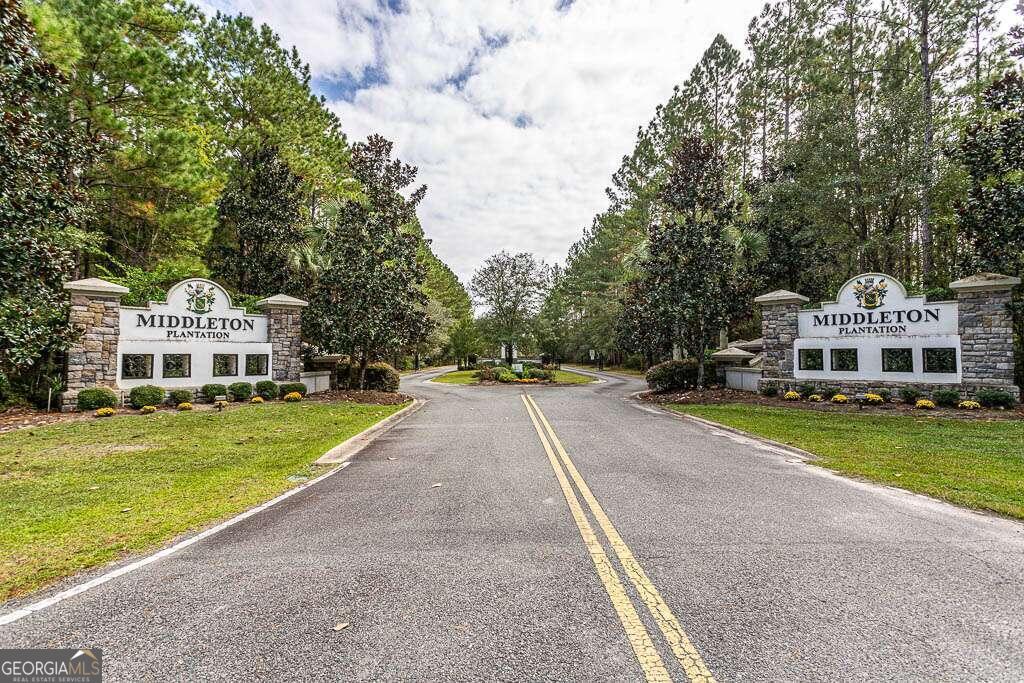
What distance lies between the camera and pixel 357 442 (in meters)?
10.0

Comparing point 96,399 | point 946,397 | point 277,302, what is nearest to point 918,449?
point 946,397

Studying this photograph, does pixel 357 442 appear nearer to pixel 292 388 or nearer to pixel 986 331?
pixel 292 388

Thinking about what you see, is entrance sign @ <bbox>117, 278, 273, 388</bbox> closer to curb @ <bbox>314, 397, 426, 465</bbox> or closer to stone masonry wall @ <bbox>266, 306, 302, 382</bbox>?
stone masonry wall @ <bbox>266, 306, 302, 382</bbox>

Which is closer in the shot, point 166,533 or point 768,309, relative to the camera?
point 166,533

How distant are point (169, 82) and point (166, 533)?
18.7 meters

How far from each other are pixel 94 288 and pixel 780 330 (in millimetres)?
24140

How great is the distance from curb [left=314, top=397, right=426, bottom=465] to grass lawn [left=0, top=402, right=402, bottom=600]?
254 millimetres

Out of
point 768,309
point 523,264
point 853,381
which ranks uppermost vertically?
point 523,264

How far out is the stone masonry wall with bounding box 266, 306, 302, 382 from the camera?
1869cm

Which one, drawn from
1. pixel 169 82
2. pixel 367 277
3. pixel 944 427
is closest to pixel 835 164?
pixel 944 427

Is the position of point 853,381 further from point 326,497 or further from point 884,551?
point 326,497

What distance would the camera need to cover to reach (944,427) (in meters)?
11.0

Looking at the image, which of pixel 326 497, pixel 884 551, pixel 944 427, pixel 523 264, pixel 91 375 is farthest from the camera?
pixel 523 264

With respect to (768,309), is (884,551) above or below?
below
